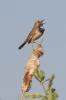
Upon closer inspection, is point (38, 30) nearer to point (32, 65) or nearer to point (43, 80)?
point (32, 65)

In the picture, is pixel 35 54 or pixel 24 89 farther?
pixel 35 54

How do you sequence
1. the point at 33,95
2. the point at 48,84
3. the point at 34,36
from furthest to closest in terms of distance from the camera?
the point at 34,36, the point at 48,84, the point at 33,95

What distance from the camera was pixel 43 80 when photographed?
4074mm

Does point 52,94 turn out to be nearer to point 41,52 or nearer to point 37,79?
point 37,79

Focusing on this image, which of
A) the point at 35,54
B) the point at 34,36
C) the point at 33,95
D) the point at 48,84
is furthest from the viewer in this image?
the point at 34,36

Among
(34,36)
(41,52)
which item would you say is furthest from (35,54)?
(34,36)

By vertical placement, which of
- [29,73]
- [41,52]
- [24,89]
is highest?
[41,52]

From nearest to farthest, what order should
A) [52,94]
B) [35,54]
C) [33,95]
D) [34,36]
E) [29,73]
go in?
[52,94], [33,95], [29,73], [35,54], [34,36]

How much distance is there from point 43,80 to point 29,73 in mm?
1212

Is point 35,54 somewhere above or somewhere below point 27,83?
above

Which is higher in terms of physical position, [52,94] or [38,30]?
[38,30]

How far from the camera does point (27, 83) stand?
552 centimetres

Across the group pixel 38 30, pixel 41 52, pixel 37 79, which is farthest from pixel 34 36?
pixel 37 79

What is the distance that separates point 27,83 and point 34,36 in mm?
6214
